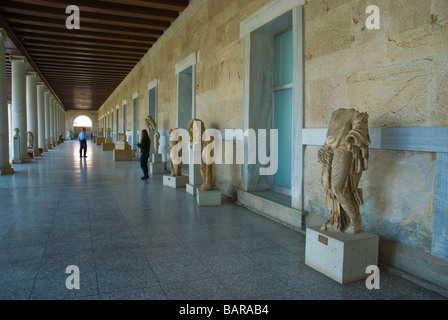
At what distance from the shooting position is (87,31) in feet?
44.2

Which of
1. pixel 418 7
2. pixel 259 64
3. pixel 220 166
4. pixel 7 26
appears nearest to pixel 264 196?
pixel 220 166

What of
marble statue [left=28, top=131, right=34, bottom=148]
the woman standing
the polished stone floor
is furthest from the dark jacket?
marble statue [left=28, top=131, right=34, bottom=148]

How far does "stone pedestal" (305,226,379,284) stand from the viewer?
11.5 ft

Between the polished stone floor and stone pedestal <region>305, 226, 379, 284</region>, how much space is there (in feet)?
0.36

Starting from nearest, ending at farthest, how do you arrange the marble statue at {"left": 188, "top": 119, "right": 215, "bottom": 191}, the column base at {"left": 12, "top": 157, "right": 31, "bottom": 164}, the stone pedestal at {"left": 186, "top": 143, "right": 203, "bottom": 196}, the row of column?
the marble statue at {"left": 188, "top": 119, "right": 215, "bottom": 191}, the stone pedestal at {"left": 186, "top": 143, "right": 203, "bottom": 196}, the row of column, the column base at {"left": 12, "top": 157, "right": 31, "bottom": 164}

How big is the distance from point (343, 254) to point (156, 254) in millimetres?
2242

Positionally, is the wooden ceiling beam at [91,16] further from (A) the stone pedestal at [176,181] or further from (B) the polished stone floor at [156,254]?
(B) the polished stone floor at [156,254]

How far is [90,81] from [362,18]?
88.1ft

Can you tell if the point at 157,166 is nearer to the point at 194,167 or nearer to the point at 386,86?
the point at 194,167

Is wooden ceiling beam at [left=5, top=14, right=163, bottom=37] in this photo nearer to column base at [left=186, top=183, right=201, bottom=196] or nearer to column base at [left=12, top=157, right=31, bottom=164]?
column base at [left=12, top=157, right=31, bottom=164]

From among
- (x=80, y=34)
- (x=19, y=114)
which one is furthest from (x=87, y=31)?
(x=19, y=114)

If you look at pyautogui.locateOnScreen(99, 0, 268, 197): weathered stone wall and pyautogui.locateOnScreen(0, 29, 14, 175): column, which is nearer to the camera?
pyautogui.locateOnScreen(99, 0, 268, 197): weathered stone wall

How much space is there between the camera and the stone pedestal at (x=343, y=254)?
350 cm

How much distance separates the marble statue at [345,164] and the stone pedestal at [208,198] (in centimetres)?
353
